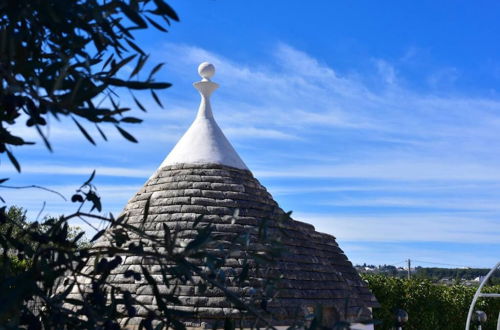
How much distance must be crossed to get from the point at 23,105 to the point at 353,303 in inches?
333

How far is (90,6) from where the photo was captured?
10.0 ft

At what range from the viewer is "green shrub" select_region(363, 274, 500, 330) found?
18922 mm

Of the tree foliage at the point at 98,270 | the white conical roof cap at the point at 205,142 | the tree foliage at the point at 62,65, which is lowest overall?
the tree foliage at the point at 98,270

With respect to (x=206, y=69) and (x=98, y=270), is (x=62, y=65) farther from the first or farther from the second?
(x=206, y=69)

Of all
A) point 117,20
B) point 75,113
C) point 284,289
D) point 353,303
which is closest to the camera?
point 75,113

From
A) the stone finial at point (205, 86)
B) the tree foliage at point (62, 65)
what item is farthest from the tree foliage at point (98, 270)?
the stone finial at point (205, 86)

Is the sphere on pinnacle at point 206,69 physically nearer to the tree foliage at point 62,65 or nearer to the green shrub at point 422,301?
the tree foliage at point 62,65

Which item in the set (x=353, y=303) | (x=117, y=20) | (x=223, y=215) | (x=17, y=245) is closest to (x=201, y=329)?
(x=223, y=215)

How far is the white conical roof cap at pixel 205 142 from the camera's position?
10.2 meters

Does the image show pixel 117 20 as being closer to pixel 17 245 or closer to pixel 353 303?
pixel 17 245

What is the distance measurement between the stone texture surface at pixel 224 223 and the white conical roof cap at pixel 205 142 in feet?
0.50

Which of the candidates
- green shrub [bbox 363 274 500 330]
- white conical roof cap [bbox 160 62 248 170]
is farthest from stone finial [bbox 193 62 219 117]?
green shrub [bbox 363 274 500 330]

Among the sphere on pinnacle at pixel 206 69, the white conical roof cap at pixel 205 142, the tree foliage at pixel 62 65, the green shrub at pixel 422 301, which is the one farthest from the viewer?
the green shrub at pixel 422 301

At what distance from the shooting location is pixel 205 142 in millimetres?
10375
